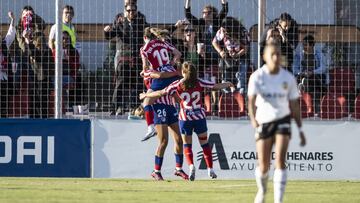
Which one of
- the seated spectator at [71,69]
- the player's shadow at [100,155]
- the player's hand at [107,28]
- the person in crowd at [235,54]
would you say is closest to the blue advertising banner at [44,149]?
the player's shadow at [100,155]

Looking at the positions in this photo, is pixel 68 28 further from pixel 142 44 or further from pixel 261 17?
pixel 261 17

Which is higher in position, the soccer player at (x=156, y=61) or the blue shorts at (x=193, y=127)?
the soccer player at (x=156, y=61)

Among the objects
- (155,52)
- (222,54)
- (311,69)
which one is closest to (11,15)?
(155,52)

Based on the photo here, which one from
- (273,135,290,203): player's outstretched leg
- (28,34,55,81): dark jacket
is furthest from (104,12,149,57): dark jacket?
(273,135,290,203): player's outstretched leg

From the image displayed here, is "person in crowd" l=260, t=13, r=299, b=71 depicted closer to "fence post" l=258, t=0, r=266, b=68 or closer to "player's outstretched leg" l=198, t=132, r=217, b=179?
"fence post" l=258, t=0, r=266, b=68

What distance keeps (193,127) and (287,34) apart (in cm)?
257

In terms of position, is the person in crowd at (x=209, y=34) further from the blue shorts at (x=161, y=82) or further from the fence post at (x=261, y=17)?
the blue shorts at (x=161, y=82)

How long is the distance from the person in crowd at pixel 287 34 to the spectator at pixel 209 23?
2.95ft

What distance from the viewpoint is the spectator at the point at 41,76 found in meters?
18.7

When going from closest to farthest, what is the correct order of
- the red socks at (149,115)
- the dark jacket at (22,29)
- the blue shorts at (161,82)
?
the blue shorts at (161,82), the red socks at (149,115), the dark jacket at (22,29)

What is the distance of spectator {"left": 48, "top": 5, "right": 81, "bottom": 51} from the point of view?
18.7 meters

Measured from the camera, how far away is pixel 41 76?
1877 cm

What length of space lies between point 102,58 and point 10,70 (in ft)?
5.40

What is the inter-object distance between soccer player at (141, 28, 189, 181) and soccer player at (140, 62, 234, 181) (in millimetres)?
185
